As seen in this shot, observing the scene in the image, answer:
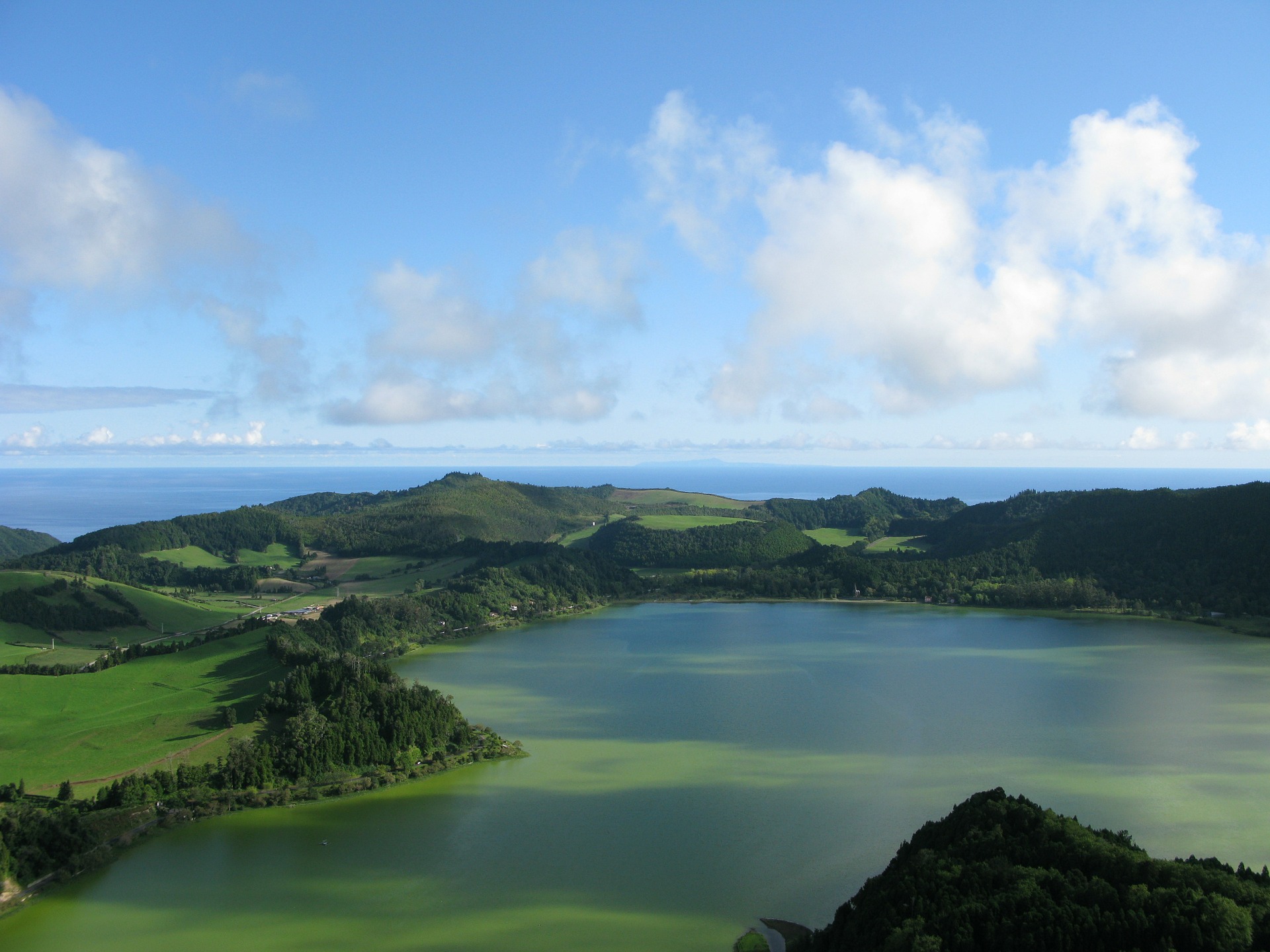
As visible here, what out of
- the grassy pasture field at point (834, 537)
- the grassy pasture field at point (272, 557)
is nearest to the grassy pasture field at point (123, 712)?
the grassy pasture field at point (272, 557)

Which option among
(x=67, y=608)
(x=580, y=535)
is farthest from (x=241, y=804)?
(x=580, y=535)

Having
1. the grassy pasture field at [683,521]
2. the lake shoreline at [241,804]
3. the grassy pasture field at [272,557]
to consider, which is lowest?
the lake shoreline at [241,804]

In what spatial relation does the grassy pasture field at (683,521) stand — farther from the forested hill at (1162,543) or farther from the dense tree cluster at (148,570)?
the dense tree cluster at (148,570)

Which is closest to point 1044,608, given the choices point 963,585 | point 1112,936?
point 963,585

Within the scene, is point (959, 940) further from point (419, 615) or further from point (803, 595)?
point (803, 595)

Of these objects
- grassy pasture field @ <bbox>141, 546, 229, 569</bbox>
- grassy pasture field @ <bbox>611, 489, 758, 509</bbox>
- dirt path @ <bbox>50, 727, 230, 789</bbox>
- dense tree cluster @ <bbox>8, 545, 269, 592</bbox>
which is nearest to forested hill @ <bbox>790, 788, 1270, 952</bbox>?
dirt path @ <bbox>50, 727, 230, 789</bbox>
